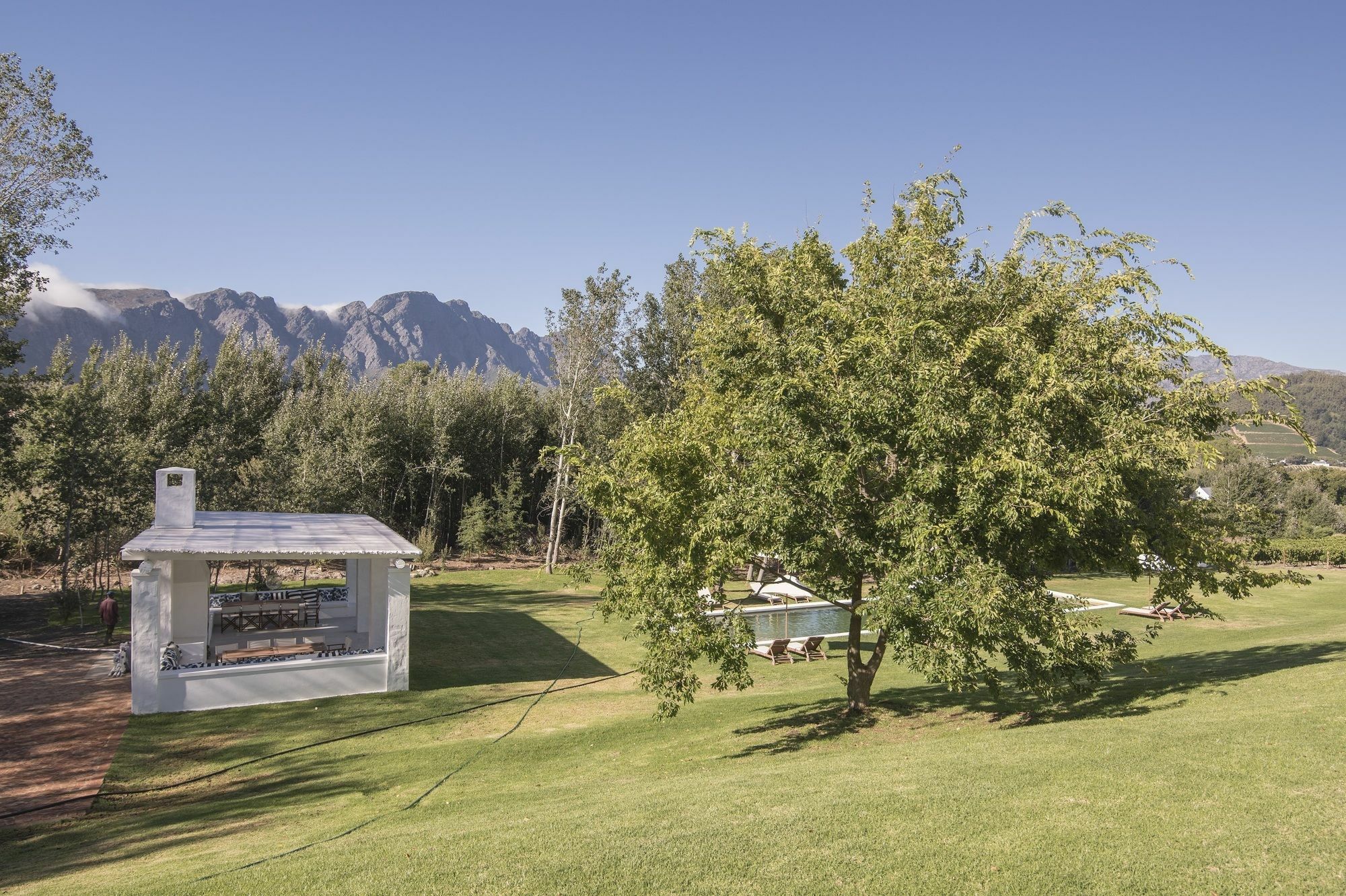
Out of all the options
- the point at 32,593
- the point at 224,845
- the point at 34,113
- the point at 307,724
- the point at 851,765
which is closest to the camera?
the point at 224,845

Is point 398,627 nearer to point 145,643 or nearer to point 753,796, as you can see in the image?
point 145,643

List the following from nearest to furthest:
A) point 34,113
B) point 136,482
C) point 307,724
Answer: point 307,724, point 34,113, point 136,482

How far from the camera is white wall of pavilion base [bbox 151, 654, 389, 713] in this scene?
13312mm

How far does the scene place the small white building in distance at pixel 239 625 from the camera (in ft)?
42.9

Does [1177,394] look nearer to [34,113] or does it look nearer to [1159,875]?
[1159,875]

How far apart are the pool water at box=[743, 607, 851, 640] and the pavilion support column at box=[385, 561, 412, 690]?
33.2 feet

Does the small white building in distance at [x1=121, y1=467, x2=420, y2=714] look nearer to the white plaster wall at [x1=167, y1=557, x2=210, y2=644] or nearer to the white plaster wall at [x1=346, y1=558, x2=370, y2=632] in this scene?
the white plaster wall at [x1=167, y1=557, x2=210, y2=644]

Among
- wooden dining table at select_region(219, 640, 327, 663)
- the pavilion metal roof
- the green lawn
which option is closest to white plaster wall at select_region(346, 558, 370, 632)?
the pavilion metal roof

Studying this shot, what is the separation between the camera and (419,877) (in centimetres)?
620

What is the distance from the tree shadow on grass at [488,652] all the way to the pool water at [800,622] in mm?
4875

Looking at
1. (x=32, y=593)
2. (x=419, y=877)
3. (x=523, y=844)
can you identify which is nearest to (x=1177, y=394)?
(x=523, y=844)

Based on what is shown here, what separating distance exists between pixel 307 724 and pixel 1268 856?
40.4 feet

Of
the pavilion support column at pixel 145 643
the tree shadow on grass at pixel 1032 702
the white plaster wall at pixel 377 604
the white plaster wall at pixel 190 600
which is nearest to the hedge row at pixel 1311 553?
the tree shadow on grass at pixel 1032 702

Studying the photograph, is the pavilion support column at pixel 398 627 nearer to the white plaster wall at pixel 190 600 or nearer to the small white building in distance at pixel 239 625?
the small white building in distance at pixel 239 625
